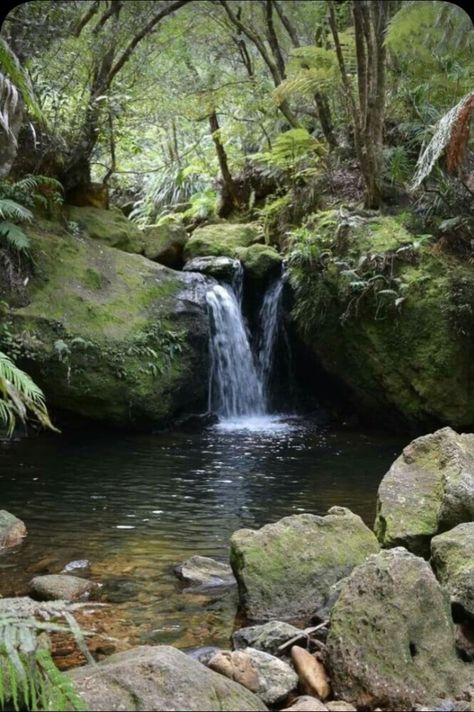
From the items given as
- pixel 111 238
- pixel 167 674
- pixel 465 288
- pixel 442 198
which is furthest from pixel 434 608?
pixel 111 238

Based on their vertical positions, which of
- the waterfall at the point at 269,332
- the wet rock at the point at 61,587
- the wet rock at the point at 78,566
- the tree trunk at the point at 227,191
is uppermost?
the tree trunk at the point at 227,191

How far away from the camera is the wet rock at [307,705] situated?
240 centimetres

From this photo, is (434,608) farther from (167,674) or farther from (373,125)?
(373,125)

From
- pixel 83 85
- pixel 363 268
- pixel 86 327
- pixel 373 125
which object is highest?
pixel 83 85

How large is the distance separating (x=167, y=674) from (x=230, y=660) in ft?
2.33

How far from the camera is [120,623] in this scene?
12.0 feet

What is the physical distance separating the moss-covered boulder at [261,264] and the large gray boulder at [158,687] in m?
8.93

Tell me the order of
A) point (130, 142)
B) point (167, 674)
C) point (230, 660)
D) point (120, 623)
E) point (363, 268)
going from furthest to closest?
1. point (130, 142)
2. point (363, 268)
3. point (120, 623)
4. point (230, 660)
5. point (167, 674)

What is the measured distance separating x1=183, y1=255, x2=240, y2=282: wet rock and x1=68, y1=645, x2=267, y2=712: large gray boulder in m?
8.71

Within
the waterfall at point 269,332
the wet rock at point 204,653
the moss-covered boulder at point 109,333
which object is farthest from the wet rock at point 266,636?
the waterfall at point 269,332

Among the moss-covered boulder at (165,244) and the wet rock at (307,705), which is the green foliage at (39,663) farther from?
the moss-covered boulder at (165,244)

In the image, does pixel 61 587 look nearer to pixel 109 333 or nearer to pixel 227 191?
pixel 109 333

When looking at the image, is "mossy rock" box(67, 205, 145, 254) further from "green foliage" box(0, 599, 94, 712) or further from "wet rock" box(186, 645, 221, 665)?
"green foliage" box(0, 599, 94, 712)

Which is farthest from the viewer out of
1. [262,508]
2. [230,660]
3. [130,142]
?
[130,142]
